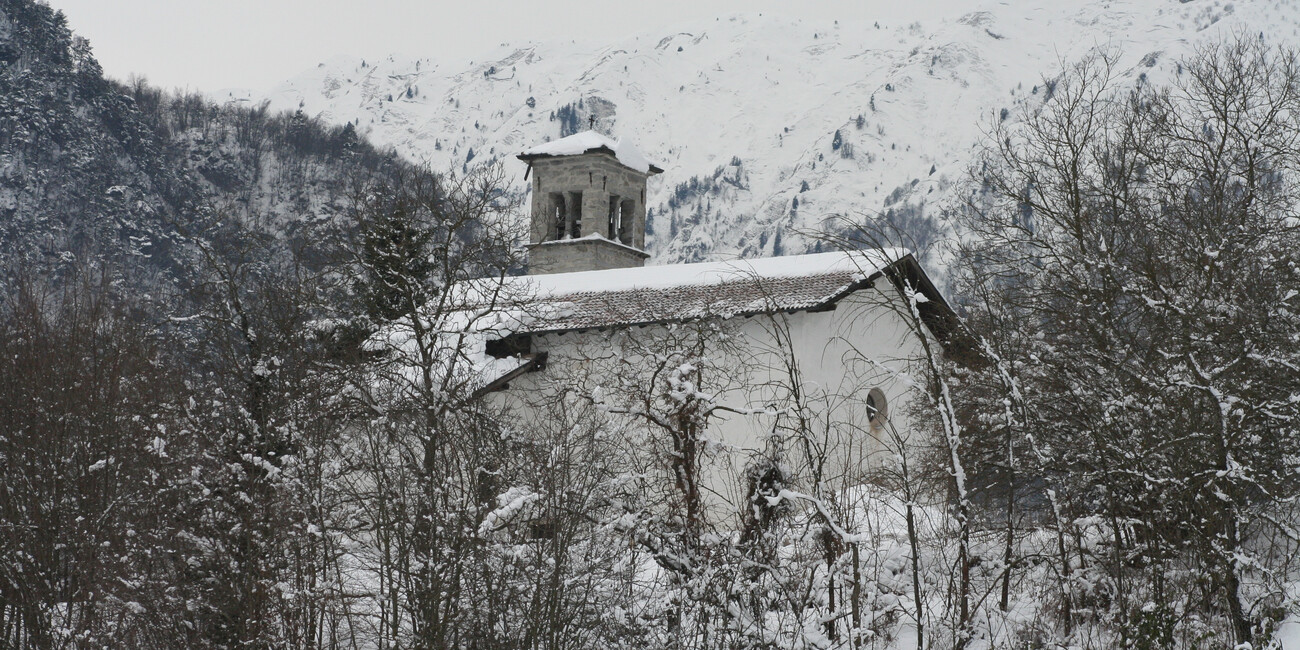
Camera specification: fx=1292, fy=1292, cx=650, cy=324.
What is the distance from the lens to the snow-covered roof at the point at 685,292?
17.9 m

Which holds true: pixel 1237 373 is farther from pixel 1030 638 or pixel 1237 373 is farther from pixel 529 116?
pixel 529 116

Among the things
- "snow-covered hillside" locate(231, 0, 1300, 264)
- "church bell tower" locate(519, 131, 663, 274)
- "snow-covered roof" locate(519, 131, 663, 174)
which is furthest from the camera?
"snow-covered hillside" locate(231, 0, 1300, 264)

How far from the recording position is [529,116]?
191 metres

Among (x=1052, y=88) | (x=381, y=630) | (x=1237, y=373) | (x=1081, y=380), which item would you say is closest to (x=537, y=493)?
(x=381, y=630)

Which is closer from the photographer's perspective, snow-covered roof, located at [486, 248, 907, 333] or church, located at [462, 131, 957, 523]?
church, located at [462, 131, 957, 523]

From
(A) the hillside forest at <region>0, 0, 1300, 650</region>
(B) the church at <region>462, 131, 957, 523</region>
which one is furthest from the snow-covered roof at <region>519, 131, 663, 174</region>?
(A) the hillside forest at <region>0, 0, 1300, 650</region>

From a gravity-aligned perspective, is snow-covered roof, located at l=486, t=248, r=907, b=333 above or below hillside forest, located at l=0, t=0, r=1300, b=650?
above

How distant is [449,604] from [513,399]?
1178 cm

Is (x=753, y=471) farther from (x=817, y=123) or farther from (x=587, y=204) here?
(x=817, y=123)

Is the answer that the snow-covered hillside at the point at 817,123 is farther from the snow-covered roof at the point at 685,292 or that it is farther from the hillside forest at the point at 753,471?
the hillside forest at the point at 753,471

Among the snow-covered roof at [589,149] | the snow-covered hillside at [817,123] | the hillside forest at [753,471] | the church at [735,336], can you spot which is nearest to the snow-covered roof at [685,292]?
the church at [735,336]

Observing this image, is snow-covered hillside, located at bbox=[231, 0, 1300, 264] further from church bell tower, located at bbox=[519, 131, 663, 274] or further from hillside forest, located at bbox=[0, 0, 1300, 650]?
hillside forest, located at bbox=[0, 0, 1300, 650]

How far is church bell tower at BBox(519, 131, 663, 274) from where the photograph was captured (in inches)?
1146

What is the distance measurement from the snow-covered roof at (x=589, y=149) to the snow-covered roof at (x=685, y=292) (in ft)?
27.9
